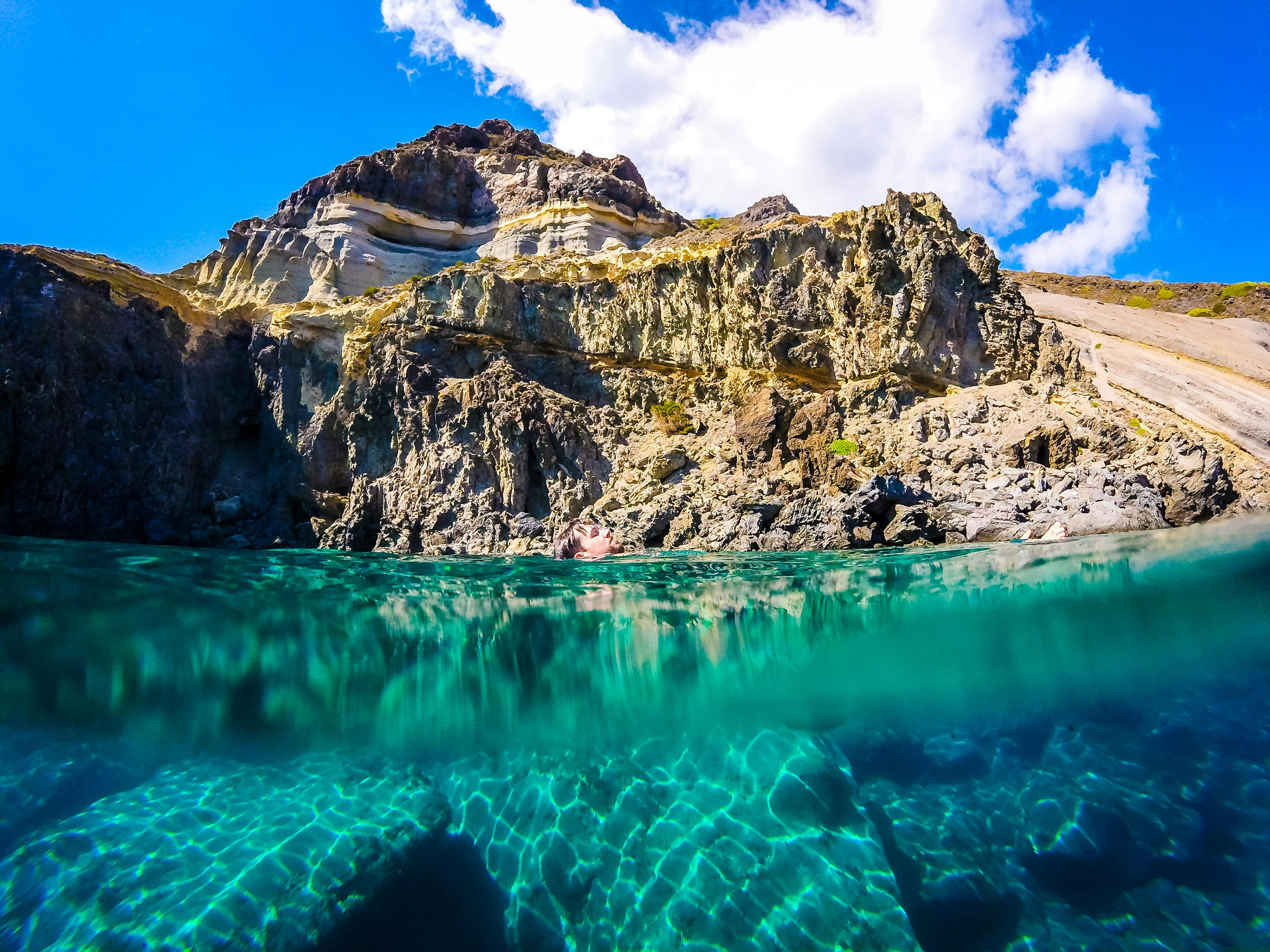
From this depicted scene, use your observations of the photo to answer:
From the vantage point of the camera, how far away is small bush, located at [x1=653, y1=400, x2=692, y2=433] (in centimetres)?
2764

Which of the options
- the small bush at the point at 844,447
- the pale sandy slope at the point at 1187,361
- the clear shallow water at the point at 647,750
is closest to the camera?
the clear shallow water at the point at 647,750

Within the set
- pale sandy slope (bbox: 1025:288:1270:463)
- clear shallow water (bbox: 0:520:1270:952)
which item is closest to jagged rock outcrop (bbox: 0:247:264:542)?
clear shallow water (bbox: 0:520:1270:952)

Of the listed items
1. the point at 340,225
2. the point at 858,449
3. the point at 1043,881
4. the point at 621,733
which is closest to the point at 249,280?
the point at 340,225

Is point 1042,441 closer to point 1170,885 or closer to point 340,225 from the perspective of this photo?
point 1170,885

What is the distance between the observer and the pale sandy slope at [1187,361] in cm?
2197

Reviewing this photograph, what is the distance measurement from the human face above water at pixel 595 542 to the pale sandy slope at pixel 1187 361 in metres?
19.8

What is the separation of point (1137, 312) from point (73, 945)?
4813 cm

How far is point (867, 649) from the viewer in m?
13.2

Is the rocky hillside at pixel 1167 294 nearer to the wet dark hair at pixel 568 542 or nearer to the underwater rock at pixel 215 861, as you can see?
the wet dark hair at pixel 568 542

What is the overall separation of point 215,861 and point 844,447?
70.4 ft

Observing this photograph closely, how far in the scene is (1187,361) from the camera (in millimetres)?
27266

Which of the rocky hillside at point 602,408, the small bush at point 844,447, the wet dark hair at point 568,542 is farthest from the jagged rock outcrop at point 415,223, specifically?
the wet dark hair at point 568,542

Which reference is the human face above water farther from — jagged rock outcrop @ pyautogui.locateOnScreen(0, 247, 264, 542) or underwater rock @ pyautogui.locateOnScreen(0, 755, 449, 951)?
jagged rock outcrop @ pyautogui.locateOnScreen(0, 247, 264, 542)

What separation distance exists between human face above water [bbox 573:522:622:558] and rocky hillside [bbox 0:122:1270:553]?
0.88 metres
